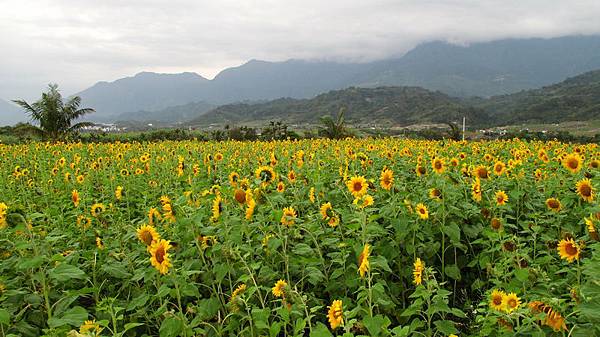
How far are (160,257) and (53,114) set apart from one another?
21.6 meters

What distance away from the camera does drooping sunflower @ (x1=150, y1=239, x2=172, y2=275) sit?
92.0 inches

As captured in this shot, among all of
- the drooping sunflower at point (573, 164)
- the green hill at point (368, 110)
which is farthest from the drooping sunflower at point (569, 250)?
the green hill at point (368, 110)

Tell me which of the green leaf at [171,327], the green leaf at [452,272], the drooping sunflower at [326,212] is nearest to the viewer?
the green leaf at [171,327]

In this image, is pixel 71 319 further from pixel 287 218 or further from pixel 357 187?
A: pixel 357 187

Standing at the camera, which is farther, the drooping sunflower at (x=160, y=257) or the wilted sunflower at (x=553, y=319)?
the drooping sunflower at (x=160, y=257)

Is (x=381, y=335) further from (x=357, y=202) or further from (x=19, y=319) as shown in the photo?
(x=19, y=319)

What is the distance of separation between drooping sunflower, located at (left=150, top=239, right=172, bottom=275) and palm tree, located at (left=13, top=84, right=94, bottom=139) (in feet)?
69.8

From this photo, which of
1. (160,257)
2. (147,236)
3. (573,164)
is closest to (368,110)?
(573,164)

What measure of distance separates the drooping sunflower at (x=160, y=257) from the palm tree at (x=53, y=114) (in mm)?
21283

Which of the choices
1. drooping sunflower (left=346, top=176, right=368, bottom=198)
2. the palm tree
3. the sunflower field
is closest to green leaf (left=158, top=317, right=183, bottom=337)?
the sunflower field

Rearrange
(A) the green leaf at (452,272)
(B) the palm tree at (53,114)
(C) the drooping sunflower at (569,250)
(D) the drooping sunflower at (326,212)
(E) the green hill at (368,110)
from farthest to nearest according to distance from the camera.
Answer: (E) the green hill at (368,110)
(B) the palm tree at (53,114)
(A) the green leaf at (452,272)
(D) the drooping sunflower at (326,212)
(C) the drooping sunflower at (569,250)

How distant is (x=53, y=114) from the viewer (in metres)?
20.7

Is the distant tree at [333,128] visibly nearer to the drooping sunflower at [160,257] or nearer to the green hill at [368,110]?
the drooping sunflower at [160,257]

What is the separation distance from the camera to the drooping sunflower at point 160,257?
7.67ft
